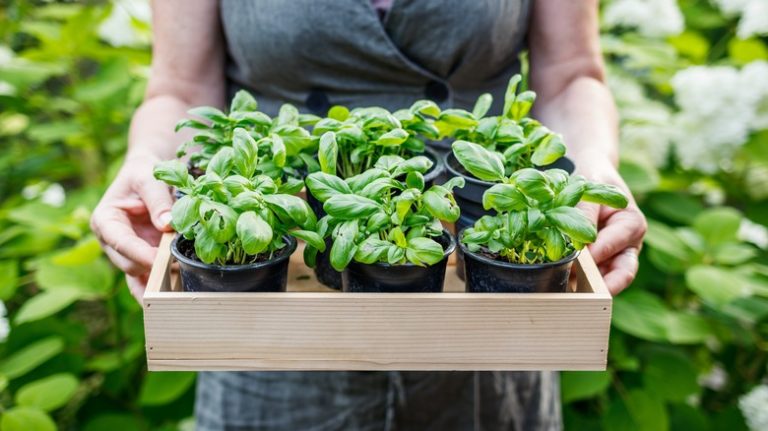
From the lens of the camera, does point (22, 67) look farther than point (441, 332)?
Yes

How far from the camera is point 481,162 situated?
76 cm

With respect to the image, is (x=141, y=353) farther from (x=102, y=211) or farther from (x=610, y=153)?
(x=610, y=153)

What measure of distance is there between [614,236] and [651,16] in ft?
3.26

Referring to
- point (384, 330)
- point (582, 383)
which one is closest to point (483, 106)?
point (384, 330)

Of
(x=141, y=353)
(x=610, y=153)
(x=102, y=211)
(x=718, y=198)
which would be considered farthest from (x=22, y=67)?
(x=718, y=198)

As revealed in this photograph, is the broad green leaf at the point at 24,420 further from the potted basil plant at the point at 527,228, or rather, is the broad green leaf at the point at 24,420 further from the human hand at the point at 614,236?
the human hand at the point at 614,236

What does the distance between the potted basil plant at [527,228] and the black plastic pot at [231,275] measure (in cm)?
20

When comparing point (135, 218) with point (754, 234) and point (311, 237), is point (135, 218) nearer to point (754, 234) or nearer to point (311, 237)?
point (311, 237)

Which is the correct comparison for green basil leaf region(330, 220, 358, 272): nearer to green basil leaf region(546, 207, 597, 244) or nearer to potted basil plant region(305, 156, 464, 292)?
potted basil plant region(305, 156, 464, 292)

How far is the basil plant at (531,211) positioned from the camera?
2.35 ft

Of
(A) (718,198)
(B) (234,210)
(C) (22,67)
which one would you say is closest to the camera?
(B) (234,210)

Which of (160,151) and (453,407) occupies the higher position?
(160,151)

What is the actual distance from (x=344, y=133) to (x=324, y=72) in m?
0.27

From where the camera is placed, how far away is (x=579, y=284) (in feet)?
2.71
